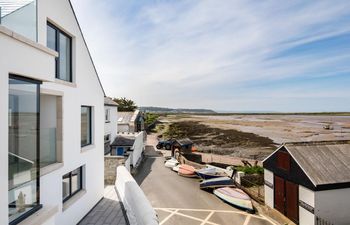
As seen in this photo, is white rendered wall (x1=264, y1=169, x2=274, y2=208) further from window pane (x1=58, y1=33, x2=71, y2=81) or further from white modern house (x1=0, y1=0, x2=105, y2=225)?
window pane (x1=58, y1=33, x2=71, y2=81)

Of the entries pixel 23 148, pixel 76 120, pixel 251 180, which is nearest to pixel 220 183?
pixel 251 180

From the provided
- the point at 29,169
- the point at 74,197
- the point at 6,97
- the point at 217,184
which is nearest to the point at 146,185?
the point at 217,184

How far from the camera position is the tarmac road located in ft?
52.8

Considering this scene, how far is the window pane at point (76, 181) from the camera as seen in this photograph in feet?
40.0

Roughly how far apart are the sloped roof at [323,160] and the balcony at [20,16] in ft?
48.5

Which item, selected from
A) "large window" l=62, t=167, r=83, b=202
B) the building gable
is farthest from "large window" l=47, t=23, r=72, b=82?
the building gable

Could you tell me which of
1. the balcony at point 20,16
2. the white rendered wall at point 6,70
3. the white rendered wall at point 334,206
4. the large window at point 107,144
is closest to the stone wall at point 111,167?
the large window at point 107,144

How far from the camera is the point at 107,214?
1344cm

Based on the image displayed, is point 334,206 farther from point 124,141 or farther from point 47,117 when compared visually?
point 124,141

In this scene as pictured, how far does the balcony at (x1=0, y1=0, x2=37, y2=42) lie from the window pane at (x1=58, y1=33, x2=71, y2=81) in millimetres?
3846

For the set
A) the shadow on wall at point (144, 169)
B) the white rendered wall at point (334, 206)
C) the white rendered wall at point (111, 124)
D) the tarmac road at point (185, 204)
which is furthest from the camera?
the white rendered wall at point (111, 124)

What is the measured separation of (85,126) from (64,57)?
3.87m

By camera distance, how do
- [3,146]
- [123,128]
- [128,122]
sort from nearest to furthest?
[3,146]
[123,128]
[128,122]

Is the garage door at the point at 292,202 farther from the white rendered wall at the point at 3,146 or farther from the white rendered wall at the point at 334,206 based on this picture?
the white rendered wall at the point at 3,146
